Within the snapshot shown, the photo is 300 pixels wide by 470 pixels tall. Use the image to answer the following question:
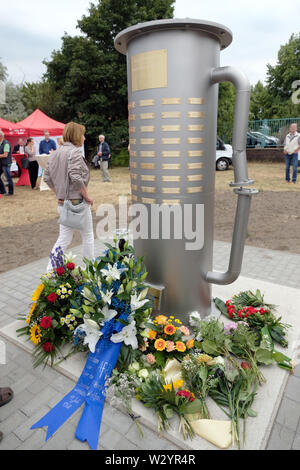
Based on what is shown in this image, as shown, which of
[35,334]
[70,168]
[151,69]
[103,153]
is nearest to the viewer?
[151,69]

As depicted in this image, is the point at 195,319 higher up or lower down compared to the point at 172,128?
lower down

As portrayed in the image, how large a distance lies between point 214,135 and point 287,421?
2248 mm

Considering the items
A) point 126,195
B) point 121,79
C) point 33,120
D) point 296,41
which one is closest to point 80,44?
point 121,79

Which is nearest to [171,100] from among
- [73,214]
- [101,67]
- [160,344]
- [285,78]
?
[73,214]

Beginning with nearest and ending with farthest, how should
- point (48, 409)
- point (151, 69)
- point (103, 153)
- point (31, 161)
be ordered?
point (48, 409), point (151, 69), point (31, 161), point (103, 153)

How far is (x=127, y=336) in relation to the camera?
252 centimetres

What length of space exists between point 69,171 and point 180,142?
58.7 inches

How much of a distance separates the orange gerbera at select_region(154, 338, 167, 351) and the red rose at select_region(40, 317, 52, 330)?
0.93 metres

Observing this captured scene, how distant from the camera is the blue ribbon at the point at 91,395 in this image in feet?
6.94

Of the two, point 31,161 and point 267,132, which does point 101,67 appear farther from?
point 267,132

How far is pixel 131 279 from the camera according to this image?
262 centimetres

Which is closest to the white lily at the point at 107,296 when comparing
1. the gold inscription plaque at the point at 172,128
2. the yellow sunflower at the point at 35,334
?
the yellow sunflower at the point at 35,334

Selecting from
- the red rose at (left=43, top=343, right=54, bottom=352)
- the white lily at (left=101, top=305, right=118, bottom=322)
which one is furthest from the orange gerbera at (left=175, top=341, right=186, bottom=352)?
the red rose at (left=43, top=343, right=54, bottom=352)

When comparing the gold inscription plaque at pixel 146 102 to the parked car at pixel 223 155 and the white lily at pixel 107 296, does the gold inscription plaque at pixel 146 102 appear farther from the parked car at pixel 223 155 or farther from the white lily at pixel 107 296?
the parked car at pixel 223 155
